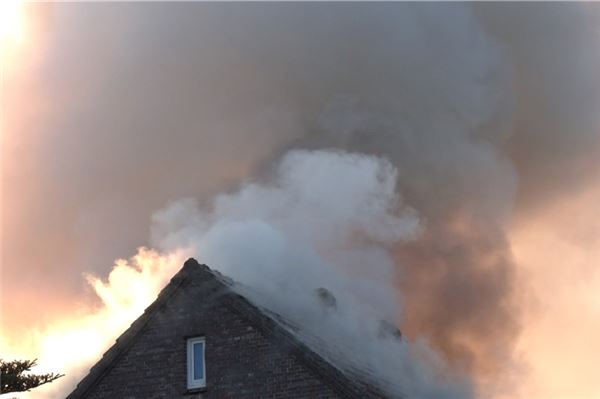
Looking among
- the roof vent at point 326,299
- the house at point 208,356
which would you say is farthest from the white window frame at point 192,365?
the roof vent at point 326,299

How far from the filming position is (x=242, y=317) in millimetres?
23141

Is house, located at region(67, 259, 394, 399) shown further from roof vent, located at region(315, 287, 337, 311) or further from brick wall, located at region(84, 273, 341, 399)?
roof vent, located at region(315, 287, 337, 311)

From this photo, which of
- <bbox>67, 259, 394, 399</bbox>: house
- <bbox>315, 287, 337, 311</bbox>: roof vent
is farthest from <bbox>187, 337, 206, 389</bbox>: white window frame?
<bbox>315, 287, 337, 311</bbox>: roof vent

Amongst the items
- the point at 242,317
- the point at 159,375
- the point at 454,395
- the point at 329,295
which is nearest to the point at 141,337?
the point at 159,375

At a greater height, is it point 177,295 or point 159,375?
point 177,295

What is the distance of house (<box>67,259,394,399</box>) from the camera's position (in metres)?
22.1

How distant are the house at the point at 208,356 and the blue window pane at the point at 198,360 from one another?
3 cm

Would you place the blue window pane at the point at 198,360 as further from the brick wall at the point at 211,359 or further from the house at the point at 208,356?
the brick wall at the point at 211,359

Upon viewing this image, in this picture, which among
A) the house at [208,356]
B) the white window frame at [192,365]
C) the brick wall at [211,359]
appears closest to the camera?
the house at [208,356]

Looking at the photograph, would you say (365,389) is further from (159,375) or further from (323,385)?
(159,375)

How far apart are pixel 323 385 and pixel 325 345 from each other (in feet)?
9.19

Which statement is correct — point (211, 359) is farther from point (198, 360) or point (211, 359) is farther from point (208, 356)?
point (198, 360)

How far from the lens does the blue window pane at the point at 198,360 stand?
2320cm

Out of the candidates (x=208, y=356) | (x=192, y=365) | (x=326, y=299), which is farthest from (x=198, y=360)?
(x=326, y=299)
